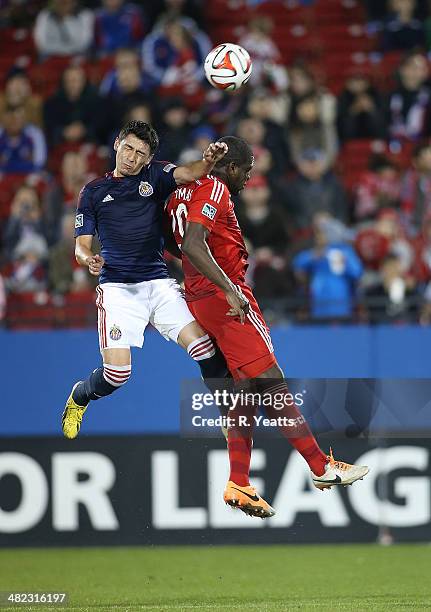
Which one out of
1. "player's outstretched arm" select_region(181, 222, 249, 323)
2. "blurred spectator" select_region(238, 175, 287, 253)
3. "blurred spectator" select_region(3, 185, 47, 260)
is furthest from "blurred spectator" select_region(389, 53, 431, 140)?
"player's outstretched arm" select_region(181, 222, 249, 323)

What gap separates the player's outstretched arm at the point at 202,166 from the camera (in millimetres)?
8336

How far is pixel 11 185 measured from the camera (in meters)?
15.5

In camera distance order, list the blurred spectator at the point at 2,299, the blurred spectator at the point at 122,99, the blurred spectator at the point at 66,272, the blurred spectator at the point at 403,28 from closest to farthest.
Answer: the blurred spectator at the point at 2,299 < the blurred spectator at the point at 66,272 < the blurred spectator at the point at 122,99 < the blurred spectator at the point at 403,28

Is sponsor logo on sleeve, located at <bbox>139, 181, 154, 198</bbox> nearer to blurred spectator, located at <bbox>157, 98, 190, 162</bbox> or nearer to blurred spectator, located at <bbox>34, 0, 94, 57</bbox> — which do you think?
blurred spectator, located at <bbox>157, 98, 190, 162</bbox>

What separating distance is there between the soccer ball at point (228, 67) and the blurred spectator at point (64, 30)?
8309 millimetres

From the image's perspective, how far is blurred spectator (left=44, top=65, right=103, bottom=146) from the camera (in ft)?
50.4

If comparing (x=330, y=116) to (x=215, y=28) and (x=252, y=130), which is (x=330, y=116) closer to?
(x=252, y=130)

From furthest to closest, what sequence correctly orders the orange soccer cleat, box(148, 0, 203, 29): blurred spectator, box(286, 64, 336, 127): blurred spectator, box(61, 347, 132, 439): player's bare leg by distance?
box(148, 0, 203, 29): blurred spectator, box(286, 64, 336, 127): blurred spectator, box(61, 347, 132, 439): player's bare leg, the orange soccer cleat

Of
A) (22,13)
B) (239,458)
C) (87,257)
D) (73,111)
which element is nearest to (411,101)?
(73,111)

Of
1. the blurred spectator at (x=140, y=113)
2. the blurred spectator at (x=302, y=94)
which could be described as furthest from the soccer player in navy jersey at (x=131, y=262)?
the blurred spectator at (x=302, y=94)

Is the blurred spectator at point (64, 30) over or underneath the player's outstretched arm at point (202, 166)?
over

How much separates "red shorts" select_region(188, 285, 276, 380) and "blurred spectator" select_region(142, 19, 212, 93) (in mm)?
7714

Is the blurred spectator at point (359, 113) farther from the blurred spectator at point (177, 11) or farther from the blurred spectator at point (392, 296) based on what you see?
the blurred spectator at point (392, 296)

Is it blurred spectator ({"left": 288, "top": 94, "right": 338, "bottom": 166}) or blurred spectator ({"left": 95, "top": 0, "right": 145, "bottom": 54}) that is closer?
blurred spectator ({"left": 288, "top": 94, "right": 338, "bottom": 166})
